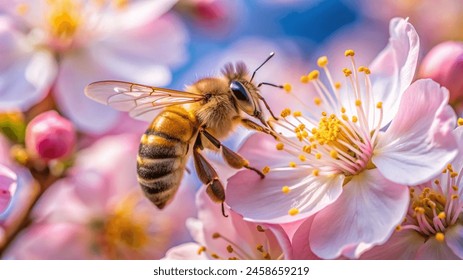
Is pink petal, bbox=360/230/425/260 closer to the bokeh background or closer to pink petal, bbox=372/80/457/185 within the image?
pink petal, bbox=372/80/457/185

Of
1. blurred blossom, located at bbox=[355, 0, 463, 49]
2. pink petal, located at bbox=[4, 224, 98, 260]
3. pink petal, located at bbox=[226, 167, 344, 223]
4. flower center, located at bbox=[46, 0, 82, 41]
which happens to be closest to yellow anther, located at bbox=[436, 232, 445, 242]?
pink petal, located at bbox=[226, 167, 344, 223]

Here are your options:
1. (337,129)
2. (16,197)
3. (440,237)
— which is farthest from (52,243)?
(440,237)

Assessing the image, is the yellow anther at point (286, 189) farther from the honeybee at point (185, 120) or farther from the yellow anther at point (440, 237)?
the yellow anther at point (440, 237)

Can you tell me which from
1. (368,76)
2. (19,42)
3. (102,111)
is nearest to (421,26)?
(368,76)

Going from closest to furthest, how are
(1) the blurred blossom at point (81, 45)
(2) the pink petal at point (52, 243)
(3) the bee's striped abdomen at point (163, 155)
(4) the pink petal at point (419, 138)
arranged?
(4) the pink petal at point (419, 138) → (3) the bee's striped abdomen at point (163, 155) → (2) the pink petal at point (52, 243) → (1) the blurred blossom at point (81, 45)

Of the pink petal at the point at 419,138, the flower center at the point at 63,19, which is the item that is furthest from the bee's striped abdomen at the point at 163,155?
the flower center at the point at 63,19

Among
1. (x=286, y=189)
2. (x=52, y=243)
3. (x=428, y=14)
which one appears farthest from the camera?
(x=428, y=14)

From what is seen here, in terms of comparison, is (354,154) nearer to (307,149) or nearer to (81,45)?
(307,149)
